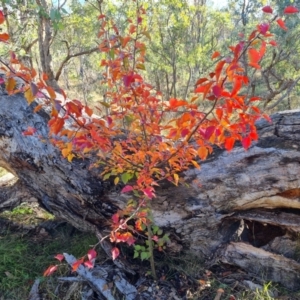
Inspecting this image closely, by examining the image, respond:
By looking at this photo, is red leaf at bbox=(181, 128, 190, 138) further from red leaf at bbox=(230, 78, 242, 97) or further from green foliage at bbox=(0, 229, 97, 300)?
green foliage at bbox=(0, 229, 97, 300)

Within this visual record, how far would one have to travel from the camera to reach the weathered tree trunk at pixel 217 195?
223 cm

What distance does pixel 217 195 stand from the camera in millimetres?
2357

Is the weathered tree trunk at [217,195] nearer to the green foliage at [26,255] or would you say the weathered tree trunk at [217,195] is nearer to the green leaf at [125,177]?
the green foliage at [26,255]

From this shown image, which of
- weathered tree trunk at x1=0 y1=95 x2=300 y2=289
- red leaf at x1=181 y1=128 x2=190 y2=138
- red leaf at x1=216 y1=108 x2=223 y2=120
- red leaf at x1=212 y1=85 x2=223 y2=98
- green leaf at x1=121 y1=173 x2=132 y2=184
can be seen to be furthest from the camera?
weathered tree trunk at x1=0 y1=95 x2=300 y2=289

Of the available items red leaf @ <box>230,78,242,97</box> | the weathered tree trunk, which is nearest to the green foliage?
the weathered tree trunk

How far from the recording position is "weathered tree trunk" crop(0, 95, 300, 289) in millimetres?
2234

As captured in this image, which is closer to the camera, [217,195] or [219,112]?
[219,112]

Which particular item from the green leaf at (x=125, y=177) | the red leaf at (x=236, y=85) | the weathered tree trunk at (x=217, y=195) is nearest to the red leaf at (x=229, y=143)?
the red leaf at (x=236, y=85)

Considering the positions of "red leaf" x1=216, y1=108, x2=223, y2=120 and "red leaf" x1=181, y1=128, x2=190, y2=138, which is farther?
"red leaf" x1=181, y1=128, x2=190, y2=138

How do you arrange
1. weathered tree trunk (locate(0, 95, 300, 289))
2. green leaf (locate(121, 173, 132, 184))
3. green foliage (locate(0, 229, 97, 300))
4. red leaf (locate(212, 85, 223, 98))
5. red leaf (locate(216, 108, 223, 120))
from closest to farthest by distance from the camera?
red leaf (locate(212, 85, 223, 98)) < red leaf (locate(216, 108, 223, 120)) < green leaf (locate(121, 173, 132, 184)) < weathered tree trunk (locate(0, 95, 300, 289)) < green foliage (locate(0, 229, 97, 300))

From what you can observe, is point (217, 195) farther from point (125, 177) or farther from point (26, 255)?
point (26, 255)

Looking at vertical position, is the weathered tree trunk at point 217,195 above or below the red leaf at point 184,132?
below

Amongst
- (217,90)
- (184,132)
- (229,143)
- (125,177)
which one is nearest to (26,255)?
(125,177)

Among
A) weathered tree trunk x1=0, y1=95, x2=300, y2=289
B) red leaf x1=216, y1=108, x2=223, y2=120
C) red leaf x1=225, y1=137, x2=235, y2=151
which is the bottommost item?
weathered tree trunk x1=0, y1=95, x2=300, y2=289
